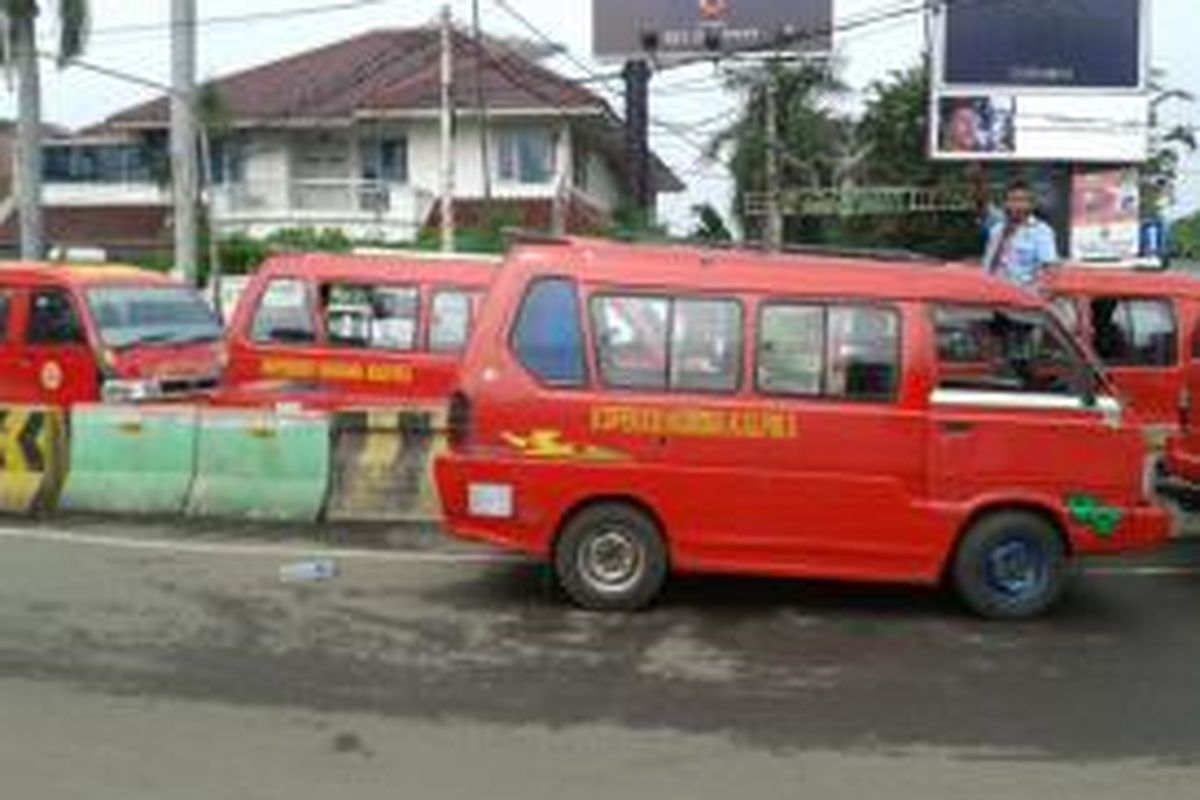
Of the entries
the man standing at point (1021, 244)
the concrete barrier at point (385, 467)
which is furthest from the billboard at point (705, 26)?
the concrete barrier at point (385, 467)

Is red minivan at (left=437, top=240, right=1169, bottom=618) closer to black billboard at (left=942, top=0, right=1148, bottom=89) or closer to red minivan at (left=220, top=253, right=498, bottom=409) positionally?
red minivan at (left=220, top=253, right=498, bottom=409)

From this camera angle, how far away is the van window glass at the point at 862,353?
1155 cm

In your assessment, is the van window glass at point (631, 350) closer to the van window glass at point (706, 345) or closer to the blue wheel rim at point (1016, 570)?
the van window glass at point (706, 345)

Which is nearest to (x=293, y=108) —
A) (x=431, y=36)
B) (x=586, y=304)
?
(x=431, y=36)

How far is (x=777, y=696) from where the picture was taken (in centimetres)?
972

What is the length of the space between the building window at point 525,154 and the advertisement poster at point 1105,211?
14911mm

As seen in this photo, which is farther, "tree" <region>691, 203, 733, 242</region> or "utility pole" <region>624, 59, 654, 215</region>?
"tree" <region>691, 203, 733, 242</region>

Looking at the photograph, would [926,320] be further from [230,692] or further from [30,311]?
[30,311]

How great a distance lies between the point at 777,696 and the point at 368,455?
5857 mm

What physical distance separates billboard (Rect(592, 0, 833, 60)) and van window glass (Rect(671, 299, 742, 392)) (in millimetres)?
39849

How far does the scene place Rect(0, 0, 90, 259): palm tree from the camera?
132ft

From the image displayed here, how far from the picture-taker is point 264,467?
48.8 ft

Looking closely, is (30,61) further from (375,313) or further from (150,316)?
(375,313)

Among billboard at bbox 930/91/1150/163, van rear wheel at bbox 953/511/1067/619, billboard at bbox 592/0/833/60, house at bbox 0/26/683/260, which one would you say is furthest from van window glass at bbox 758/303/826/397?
house at bbox 0/26/683/260
